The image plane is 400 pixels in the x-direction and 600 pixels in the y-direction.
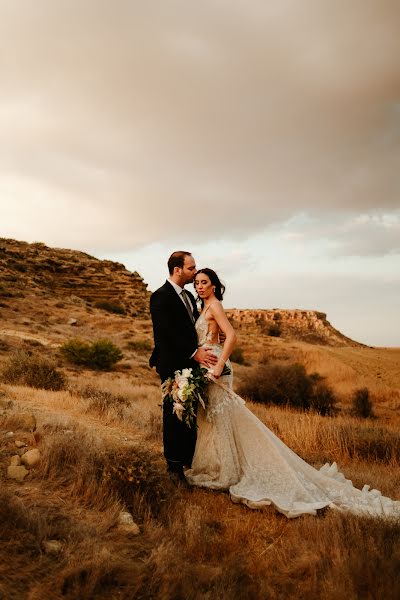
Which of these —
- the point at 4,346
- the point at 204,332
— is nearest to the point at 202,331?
the point at 204,332

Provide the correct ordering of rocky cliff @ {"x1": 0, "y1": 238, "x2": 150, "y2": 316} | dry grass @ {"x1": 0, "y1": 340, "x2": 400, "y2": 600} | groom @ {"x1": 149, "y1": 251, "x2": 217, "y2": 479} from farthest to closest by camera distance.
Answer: rocky cliff @ {"x1": 0, "y1": 238, "x2": 150, "y2": 316} → groom @ {"x1": 149, "y1": 251, "x2": 217, "y2": 479} → dry grass @ {"x1": 0, "y1": 340, "x2": 400, "y2": 600}

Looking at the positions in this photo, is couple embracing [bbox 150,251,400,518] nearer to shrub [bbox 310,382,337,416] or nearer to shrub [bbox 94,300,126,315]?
shrub [bbox 310,382,337,416]

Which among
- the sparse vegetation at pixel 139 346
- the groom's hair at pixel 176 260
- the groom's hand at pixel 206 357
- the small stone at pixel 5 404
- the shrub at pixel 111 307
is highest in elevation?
the shrub at pixel 111 307

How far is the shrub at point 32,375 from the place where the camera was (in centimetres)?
1274

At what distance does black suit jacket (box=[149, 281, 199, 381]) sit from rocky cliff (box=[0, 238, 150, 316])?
4003cm

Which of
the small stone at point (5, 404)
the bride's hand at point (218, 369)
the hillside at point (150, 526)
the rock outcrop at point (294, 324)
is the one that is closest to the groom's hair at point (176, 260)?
the bride's hand at point (218, 369)

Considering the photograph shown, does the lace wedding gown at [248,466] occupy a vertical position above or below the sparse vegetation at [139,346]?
below

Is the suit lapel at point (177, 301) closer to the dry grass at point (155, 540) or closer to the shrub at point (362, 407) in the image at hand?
the dry grass at point (155, 540)

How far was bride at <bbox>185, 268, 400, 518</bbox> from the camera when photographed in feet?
16.5

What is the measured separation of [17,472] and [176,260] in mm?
2750

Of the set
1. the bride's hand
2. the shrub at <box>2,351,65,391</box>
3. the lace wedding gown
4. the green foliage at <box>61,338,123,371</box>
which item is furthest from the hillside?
the green foliage at <box>61,338,123,371</box>

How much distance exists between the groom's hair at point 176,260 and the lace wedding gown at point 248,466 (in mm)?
659

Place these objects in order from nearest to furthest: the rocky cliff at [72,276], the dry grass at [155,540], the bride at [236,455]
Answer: the dry grass at [155,540]
the bride at [236,455]
the rocky cliff at [72,276]

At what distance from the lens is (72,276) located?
51375 millimetres
